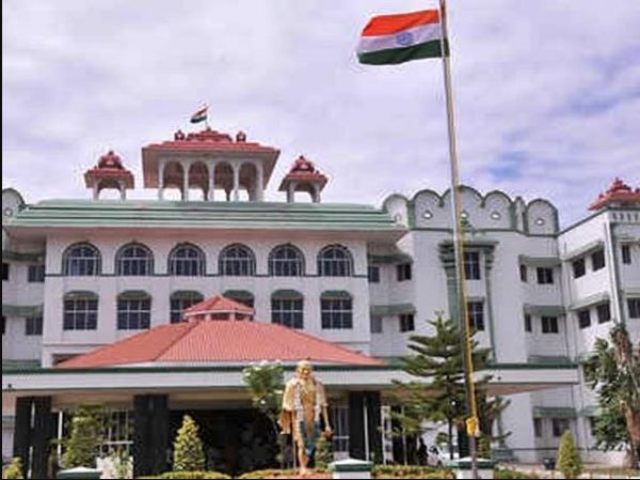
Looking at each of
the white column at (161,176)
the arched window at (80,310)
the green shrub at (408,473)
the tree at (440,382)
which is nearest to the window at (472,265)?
the white column at (161,176)

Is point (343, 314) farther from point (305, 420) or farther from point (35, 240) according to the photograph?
point (305, 420)

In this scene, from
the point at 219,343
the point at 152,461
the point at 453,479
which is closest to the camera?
the point at 453,479

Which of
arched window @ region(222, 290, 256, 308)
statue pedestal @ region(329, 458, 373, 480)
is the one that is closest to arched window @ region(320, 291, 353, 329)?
arched window @ region(222, 290, 256, 308)

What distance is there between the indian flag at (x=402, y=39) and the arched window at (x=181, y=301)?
77.4 ft

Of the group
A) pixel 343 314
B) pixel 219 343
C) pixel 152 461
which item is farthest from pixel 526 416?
pixel 152 461

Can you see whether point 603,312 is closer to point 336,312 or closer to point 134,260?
point 336,312

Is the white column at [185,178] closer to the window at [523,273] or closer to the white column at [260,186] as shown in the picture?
the white column at [260,186]

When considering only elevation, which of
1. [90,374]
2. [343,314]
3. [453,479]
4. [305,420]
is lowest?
[453,479]

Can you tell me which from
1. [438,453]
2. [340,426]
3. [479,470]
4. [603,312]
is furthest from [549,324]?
[479,470]

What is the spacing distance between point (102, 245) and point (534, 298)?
21.4 metres

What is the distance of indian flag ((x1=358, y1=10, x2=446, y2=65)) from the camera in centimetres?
2066

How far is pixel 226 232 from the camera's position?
43250 millimetres

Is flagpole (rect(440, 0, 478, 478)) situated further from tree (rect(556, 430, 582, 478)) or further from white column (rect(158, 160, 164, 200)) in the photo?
white column (rect(158, 160, 164, 200))

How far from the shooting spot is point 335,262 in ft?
146
